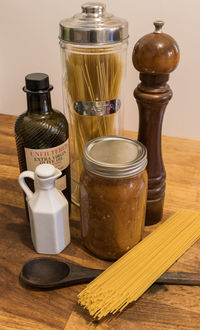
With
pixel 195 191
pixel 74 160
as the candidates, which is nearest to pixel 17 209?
pixel 74 160

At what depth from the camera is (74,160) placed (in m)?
0.76

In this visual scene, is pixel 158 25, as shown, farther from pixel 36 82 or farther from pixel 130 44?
pixel 130 44

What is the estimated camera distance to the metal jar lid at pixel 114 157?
1.78 ft

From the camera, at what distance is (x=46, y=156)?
62cm

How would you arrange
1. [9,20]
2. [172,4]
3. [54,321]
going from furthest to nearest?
1. [9,20]
2. [172,4]
3. [54,321]

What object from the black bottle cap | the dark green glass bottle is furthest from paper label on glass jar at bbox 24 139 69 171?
the black bottle cap

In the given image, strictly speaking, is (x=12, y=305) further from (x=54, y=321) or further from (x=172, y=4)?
(x=172, y=4)

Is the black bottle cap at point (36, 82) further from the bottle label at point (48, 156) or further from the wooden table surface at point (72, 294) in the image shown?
the wooden table surface at point (72, 294)

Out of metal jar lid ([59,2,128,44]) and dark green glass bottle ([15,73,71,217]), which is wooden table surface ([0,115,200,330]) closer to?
dark green glass bottle ([15,73,71,217])

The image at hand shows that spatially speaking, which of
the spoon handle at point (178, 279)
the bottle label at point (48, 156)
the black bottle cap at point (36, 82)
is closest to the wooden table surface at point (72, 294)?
the spoon handle at point (178, 279)

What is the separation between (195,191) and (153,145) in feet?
0.69

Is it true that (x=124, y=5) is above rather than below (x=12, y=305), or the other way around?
above

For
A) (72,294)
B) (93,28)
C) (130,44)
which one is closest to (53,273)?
(72,294)

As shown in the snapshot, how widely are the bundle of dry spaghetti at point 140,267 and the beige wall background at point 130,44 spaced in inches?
18.3
